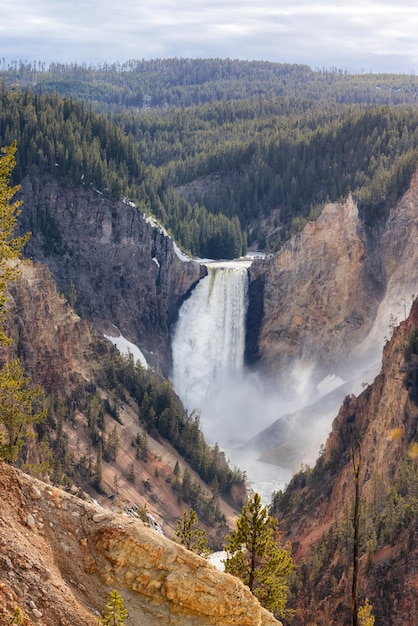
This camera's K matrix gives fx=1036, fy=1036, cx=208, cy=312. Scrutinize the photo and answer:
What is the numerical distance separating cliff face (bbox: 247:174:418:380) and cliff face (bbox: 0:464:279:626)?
9913cm

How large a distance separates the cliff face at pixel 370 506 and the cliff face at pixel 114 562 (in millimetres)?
15653

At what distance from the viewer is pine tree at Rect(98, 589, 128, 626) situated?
2675cm

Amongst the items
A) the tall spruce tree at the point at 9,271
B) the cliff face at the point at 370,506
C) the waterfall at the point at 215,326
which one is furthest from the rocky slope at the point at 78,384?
the waterfall at the point at 215,326

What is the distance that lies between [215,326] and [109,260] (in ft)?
63.5

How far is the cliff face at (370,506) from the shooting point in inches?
2163

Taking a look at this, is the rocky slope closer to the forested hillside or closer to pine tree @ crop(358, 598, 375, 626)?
pine tree @ crop(358, 598, 375, 626)

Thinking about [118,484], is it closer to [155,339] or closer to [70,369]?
[70,369]

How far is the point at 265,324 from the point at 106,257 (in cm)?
2454

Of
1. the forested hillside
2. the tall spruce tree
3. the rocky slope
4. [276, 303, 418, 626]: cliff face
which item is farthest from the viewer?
the forested hillside

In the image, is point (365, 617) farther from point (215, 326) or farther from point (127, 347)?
point (215, 326)

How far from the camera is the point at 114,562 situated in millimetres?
30234

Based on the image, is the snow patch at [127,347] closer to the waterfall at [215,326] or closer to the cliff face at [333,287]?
the waterfall at [215,326]

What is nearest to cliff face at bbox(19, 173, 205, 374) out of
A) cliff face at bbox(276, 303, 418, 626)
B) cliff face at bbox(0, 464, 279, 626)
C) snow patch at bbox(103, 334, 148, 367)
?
snow patch at bbox(103, 334, 148, 367)

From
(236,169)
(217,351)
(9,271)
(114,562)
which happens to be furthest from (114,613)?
(236,169)
